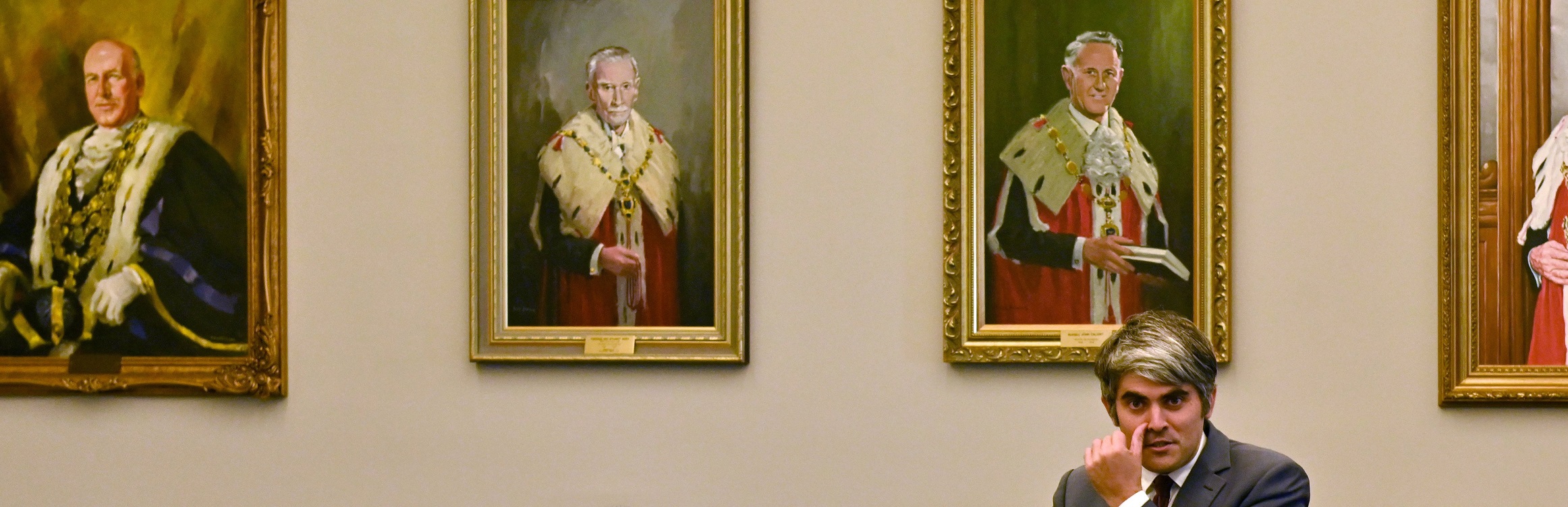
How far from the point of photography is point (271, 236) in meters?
5.38

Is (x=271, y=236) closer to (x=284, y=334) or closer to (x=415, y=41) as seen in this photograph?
(x=284, y=334)

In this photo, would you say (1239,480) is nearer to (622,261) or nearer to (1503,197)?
(1503,197)

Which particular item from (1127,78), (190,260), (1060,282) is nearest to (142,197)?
(190,260)

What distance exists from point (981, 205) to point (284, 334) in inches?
109

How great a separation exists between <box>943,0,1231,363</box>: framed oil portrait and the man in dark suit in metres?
1.48

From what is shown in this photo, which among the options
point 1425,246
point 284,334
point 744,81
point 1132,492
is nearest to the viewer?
point 1132,492

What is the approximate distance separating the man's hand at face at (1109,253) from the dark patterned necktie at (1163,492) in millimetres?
1561

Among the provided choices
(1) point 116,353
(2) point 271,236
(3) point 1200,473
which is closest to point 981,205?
(3) point 1200,473

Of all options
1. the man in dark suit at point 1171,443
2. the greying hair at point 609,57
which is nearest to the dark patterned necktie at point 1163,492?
the man in dark suit at point 1171,443

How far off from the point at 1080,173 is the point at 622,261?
1716 mm

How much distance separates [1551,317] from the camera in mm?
4684

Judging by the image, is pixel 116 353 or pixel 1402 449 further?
pixel 116 353

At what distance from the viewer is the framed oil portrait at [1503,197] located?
466cm

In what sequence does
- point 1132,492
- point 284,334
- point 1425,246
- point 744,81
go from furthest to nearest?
1. point 284,334
2. point 744,81
3. point 1425,246
4. point 1132,492
